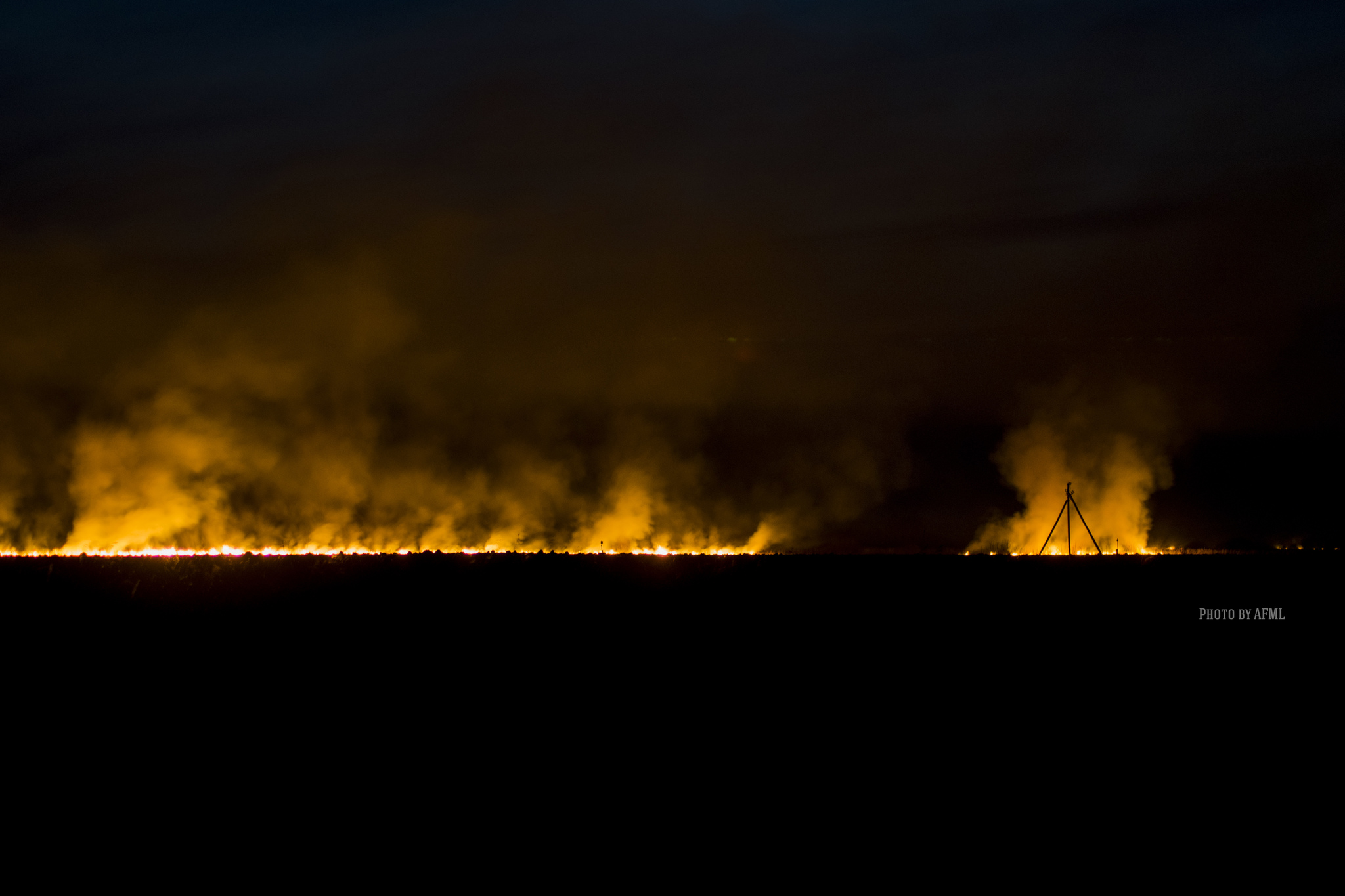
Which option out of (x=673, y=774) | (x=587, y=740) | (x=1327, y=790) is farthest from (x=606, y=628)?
(x=1327, y=790)

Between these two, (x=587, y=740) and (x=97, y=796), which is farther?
(x=587, y=740)

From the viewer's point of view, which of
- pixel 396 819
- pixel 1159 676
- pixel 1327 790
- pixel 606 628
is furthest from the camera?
pixel 606 628

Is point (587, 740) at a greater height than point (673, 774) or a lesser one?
greater

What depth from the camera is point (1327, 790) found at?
15.3m

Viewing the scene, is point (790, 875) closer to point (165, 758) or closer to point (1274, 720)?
point (165, 758)

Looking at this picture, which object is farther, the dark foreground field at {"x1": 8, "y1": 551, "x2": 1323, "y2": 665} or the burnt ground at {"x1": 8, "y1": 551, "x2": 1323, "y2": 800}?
the dark foreground field at {"x1": 8, "y1": 551, "x2": 1323, "y2": 665}

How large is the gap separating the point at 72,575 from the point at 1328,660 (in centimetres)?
14762

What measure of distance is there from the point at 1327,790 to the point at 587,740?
11423 millimetres

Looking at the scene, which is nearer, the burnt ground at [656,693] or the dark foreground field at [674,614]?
the burnt ground at [656,693]

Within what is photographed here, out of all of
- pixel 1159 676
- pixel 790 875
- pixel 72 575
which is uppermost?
pixel 72 575

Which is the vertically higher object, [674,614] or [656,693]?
[674,614]

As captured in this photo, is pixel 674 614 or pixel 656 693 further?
pixel 674 614

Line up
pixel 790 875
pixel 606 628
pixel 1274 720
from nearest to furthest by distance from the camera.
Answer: pixel 790 875, pixel 1274 720, pixel 606 628

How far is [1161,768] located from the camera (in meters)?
17.1
